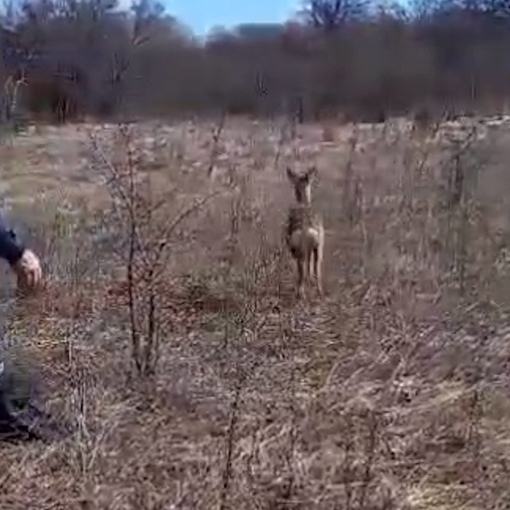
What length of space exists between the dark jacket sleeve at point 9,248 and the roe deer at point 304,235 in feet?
5.93

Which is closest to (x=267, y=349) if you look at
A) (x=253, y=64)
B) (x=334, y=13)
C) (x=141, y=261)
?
(x=141, y=261)

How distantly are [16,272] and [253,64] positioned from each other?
4.33 metres

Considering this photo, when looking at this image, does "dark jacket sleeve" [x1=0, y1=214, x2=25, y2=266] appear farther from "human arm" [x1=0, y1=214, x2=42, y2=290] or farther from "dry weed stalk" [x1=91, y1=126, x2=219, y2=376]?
"dry weed stalk" [x1=91, y1=126, x2=219, y2=376]

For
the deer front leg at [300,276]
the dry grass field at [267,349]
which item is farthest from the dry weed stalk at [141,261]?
the deer front leg at [300,276]

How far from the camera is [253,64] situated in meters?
7.34

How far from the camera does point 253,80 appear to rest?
705cm

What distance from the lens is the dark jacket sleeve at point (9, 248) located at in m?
3.19

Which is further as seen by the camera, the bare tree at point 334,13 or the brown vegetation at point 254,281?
the bare tree at point 334,13

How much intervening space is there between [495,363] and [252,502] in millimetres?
1267

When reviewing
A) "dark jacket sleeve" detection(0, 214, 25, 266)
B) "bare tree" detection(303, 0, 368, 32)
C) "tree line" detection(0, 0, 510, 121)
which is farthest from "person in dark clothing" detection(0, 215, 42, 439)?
"bare tree" detection(303, 0, 368, 32)

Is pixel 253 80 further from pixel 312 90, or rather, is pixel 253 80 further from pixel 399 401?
pixel 399 401

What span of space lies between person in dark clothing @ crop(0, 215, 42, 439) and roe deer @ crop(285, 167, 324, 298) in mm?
1755

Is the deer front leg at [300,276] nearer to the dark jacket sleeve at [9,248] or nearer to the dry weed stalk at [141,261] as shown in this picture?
the dry weed stalk at [141,261]

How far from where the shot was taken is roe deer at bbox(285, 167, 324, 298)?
5.30m
